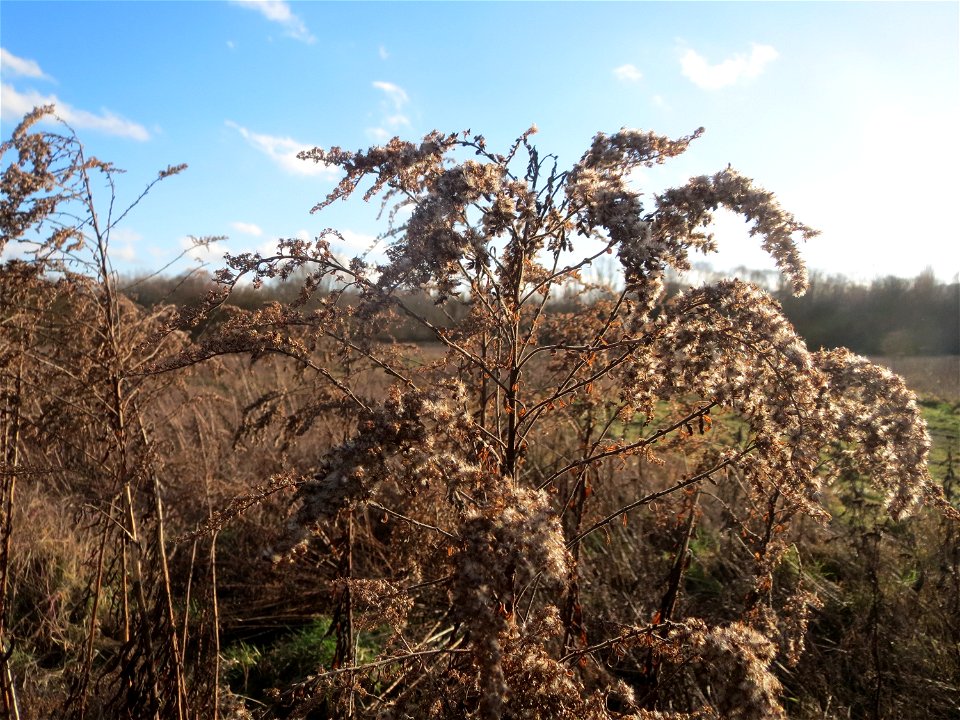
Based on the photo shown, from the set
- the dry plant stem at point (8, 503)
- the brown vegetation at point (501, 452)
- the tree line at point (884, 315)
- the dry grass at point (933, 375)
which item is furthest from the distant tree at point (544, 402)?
the tree line at point (884, 315)

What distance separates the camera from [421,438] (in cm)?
145

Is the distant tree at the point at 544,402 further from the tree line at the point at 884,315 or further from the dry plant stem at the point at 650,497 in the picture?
the tree line at the point at 884,315

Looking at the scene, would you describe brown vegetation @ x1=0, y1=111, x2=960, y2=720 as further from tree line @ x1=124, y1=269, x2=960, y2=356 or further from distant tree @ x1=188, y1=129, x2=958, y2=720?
tree line @ x1=124, y1=269, x2=960, y2=356

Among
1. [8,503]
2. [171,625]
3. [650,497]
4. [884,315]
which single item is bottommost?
[171,625]

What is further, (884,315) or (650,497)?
(884,315)

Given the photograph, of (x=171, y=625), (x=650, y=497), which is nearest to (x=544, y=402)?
(x=650, y=497)

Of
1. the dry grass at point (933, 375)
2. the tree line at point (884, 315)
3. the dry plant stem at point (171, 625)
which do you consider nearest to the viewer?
the dry plant stem at point (171, 625)

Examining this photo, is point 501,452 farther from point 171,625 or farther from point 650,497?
point 171,625

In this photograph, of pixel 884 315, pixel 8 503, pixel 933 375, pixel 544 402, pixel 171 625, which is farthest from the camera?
pixel 884 315

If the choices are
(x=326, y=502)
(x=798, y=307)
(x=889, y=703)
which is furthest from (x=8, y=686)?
(x=798, y=307)

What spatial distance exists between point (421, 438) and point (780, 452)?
3.60ft

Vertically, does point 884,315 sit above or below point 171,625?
above

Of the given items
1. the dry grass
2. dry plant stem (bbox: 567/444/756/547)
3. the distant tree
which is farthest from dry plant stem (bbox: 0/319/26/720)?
the dry grass

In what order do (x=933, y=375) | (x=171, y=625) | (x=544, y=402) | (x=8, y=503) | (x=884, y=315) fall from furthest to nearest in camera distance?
(x=884, y=315)
(x=933, y=375)
(x=8, y=503)
(x=171, y=625)
(x=544, y=402)
